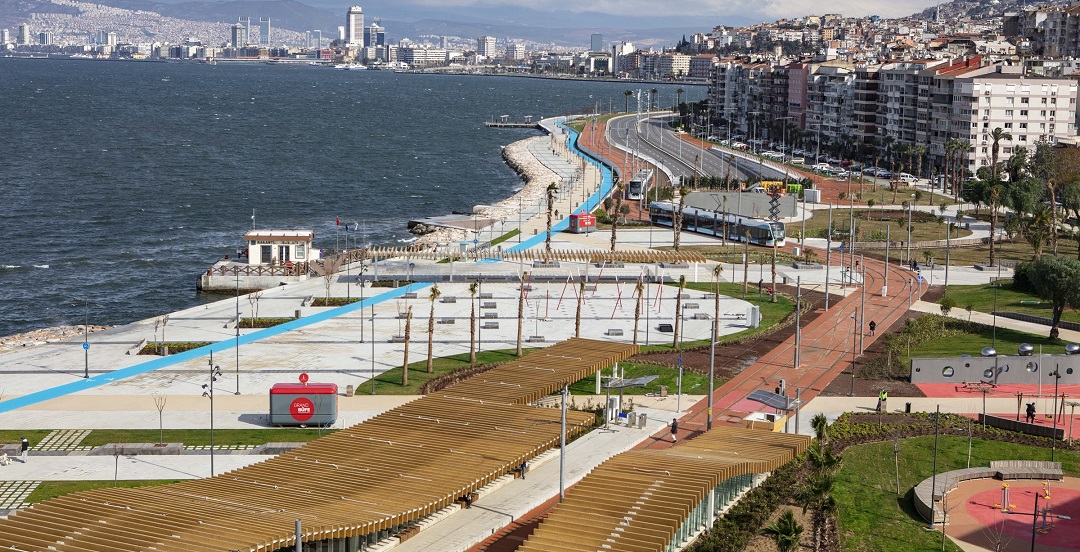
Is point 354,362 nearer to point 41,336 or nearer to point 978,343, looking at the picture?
point 41,336

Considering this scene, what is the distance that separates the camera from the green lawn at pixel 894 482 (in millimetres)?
42500

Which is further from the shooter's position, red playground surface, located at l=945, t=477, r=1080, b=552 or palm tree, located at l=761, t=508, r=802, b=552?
red playground surface, located at l=945, t=477, r=1080, b=552

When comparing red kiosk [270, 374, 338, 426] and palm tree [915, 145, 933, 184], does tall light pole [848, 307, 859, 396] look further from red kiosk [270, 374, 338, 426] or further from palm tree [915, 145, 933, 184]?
palm tree [915, 145, 933, 184]

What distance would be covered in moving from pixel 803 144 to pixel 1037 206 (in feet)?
285

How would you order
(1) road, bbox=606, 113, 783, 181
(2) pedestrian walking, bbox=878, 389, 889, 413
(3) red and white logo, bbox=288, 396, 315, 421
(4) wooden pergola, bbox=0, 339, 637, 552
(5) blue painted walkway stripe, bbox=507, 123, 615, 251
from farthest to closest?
(1) road, bbox=606, 113, 783, 181 < (5) blue painted walkway stripe, bbox=507, 123, 615, 251 < (2) pedestrian walking, bbox=878, 389, 889, 413 < (3) red and white logo, bbox=288, 396, 315, 421 < (4) wooden pergola, bbox=0, 339, 637, 552

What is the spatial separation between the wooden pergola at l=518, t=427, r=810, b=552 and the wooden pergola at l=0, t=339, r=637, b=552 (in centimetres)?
403

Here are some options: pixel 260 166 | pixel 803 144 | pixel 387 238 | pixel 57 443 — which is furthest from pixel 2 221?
pixel 803 144

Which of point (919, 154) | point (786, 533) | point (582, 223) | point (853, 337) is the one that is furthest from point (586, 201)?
point (786, 533)

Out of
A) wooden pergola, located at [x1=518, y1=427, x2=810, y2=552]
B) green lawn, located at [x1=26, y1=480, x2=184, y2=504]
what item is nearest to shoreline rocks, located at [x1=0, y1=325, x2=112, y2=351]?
green lawn, located at [x1=26, y1=480, x2=184, y2=504]

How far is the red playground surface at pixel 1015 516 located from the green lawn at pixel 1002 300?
2940cm

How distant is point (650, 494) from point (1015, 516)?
1393cm

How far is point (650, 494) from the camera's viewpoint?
133ft

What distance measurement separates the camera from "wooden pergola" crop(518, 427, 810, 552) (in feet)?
122

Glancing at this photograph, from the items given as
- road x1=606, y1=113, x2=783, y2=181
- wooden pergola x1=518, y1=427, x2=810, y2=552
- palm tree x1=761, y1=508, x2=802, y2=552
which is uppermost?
road x1=606, y1=113, x2=783, y2=181
